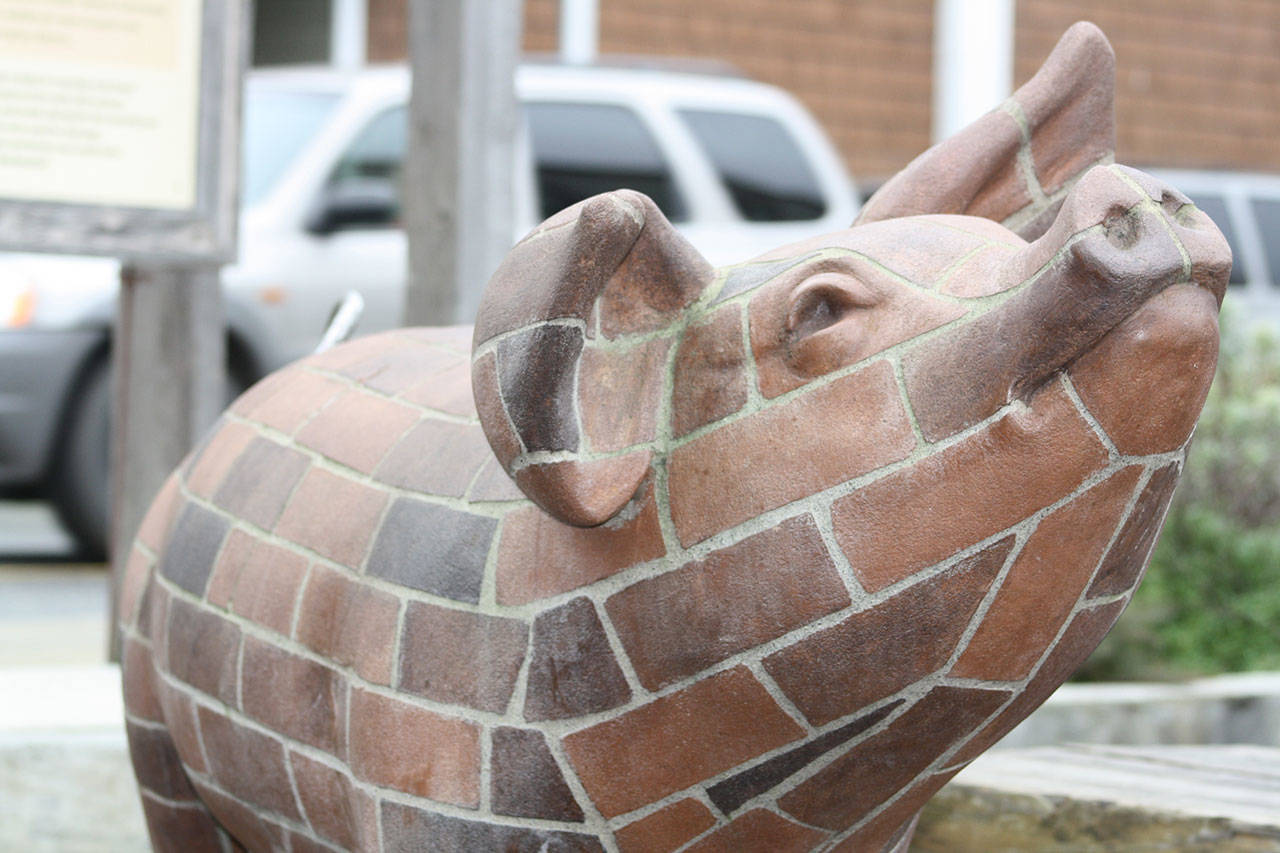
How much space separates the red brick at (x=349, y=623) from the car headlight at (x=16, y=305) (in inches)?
176

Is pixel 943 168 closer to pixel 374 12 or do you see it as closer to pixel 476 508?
pixel 476 508

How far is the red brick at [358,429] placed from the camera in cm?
152

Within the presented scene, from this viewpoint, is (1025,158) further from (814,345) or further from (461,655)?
(461,655)

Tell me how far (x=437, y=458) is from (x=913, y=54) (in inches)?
347

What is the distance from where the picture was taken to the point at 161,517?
6.10 ft

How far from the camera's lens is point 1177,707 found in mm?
3486

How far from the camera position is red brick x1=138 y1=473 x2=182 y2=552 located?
1.82 m

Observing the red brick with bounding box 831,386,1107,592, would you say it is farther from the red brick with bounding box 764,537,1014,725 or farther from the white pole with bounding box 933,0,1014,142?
the white pole with bounding box 933,0,1014,142

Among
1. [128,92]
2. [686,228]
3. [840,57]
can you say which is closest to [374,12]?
[840,57]

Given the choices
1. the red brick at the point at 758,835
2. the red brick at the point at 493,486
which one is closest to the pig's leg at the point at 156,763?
the red brick at the point at 493,486

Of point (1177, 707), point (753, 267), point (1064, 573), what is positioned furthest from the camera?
point (1177, 707)

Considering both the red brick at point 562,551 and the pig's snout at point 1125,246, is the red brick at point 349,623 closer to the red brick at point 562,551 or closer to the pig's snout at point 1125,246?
the red brick at point 562,551

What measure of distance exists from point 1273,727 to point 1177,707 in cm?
33

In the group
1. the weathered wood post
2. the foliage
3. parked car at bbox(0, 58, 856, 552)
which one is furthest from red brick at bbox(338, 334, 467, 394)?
parked car at bbox(0, 58, 856, 552)
